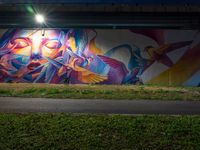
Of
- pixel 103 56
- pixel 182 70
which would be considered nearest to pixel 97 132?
pixel 103 56

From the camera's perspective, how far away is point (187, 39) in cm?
1908

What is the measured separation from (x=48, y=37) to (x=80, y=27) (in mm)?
1815

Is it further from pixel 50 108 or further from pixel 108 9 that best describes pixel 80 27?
pixel 50 108

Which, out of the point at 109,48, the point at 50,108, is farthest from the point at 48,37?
the point at 50,108

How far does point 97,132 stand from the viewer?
7906 mm

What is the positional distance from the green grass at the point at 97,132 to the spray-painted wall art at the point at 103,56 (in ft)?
→ 32.2

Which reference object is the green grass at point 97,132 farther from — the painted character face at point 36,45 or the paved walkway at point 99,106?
the painted character face at point 36,45

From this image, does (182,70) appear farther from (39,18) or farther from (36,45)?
(39,18)

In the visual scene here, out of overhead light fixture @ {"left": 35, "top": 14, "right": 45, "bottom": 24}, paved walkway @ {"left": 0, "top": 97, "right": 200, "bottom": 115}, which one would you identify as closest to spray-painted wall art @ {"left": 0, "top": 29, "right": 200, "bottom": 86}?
overhead light fixture @ {"left": 35, "top": 14, "right": 45, "bottom": 24}

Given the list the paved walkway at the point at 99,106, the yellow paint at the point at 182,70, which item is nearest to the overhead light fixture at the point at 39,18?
the yellow paint at the point at 182,70

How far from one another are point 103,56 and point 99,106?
809cm

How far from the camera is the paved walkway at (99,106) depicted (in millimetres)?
10594

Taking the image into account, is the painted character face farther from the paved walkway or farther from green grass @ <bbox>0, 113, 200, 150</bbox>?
green grass @ <bbox>0, 113, 200, 150</bbox>

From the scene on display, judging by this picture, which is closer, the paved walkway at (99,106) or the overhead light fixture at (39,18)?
the paved walkway at (99,106)
